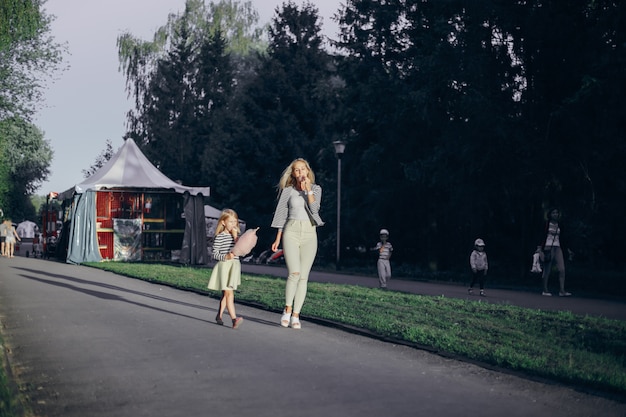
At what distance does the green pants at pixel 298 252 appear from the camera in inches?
381

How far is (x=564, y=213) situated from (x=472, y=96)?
4.39 meters

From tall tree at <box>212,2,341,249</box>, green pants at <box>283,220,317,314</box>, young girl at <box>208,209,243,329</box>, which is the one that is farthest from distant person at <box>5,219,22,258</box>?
green pants at <box>283,220,317,314</box>

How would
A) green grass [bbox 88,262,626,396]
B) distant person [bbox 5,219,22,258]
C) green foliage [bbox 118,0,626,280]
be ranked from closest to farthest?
green grass [bbox 88,262,626,396] < green foliage [bbox 118,0,626,280] < distant person [bbox 5,219,22,258]

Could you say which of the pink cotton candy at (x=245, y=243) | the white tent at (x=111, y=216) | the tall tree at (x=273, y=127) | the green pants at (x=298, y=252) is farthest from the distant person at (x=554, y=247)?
the tall tree at (x=273, y=127)

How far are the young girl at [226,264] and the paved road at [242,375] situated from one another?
17.6 inches

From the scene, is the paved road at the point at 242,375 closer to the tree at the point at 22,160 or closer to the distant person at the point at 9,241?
the distant person at the point at 9,241

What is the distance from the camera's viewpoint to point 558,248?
56.7 feet

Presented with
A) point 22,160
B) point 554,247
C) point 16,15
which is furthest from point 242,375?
point 22,160

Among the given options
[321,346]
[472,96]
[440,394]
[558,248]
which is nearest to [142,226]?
[472,96]

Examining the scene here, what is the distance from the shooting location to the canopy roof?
2886 cm

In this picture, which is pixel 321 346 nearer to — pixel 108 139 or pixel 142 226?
pixel 142 226

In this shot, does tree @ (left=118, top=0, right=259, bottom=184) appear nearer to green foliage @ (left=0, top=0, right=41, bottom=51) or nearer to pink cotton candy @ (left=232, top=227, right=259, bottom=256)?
green foliage @ (left=0, top=0, right=41, bottom=51)

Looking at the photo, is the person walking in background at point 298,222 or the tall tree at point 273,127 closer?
the person walking in background at point 298,222

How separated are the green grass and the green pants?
833 mm
